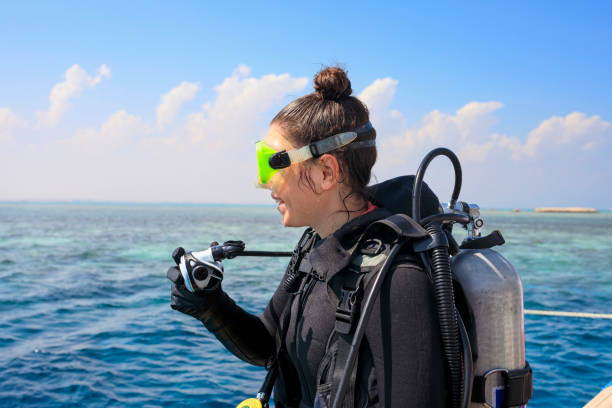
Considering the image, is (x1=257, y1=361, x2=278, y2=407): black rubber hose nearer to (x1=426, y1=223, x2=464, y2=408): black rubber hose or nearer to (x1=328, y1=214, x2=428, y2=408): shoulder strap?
(x1=328, y1=214, x2=428, y2=408): shoulder strap

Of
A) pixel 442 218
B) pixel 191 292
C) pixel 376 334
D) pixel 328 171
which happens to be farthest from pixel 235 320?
pixel 442 218

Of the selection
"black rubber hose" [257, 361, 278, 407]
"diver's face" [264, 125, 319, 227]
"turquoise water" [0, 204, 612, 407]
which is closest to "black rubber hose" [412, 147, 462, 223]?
"diver's face" [264, 125, 319, 227]

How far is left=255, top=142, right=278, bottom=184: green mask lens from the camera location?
72.7 inches

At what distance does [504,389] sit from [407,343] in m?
0.44

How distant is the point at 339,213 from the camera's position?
1832 millimetres

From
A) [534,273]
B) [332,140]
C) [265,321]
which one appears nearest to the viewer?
[332,140]

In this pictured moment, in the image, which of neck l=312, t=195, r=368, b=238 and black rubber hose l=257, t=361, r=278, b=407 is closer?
neck l=312, t=195, r=368, b=238

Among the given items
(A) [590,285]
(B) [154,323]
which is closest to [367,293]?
(B) [154,323]

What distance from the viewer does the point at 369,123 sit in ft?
5.93

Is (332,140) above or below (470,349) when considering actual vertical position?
above

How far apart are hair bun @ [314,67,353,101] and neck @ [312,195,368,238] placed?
0.39 meters

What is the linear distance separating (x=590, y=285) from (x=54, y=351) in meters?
14.9

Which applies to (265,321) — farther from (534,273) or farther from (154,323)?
(534,273)

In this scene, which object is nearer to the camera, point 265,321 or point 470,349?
point 470,349
